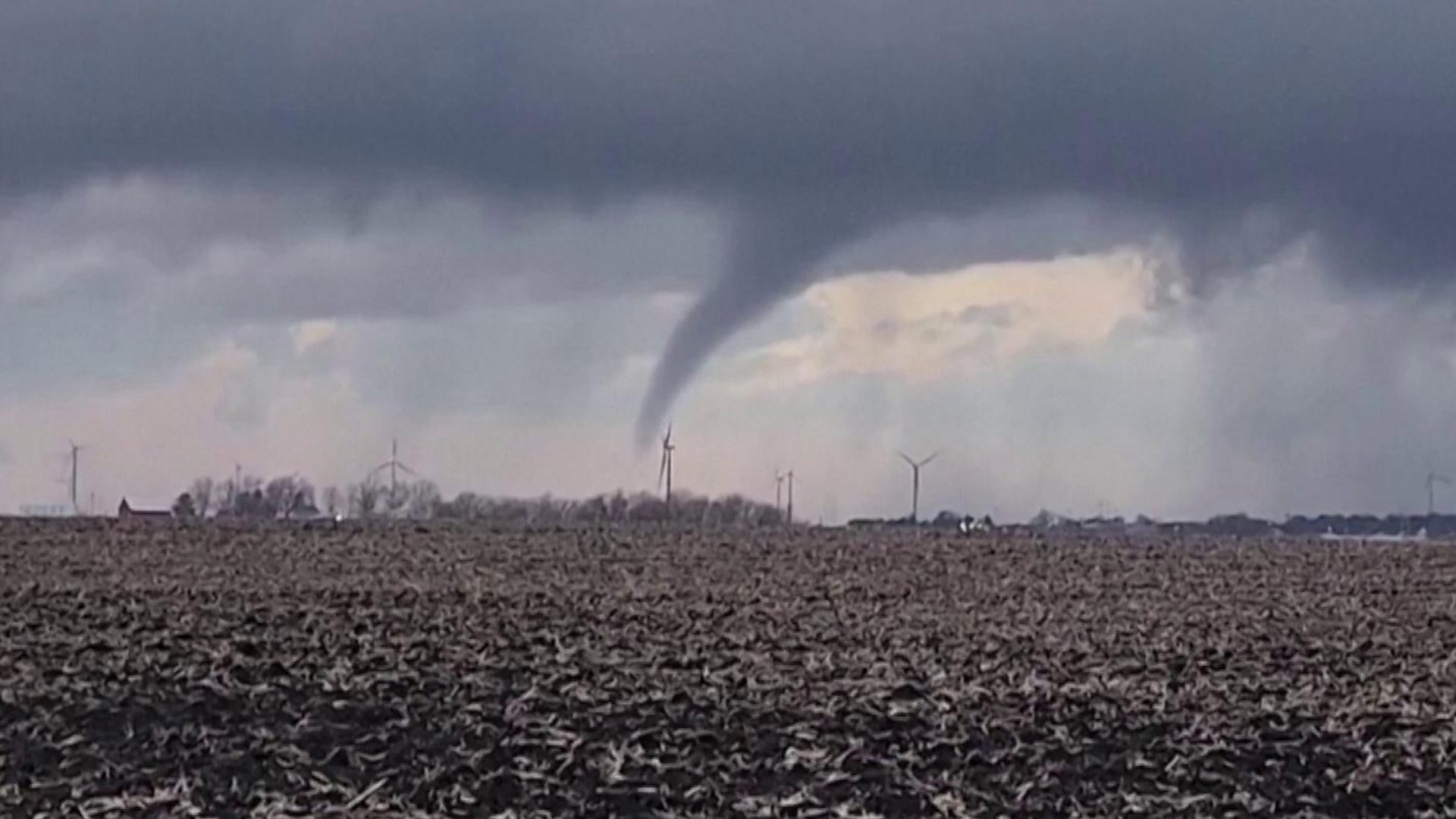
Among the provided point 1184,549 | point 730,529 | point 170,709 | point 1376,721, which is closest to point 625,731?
point 170,709

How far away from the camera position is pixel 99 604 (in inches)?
1226

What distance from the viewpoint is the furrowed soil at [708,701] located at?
20156 mm

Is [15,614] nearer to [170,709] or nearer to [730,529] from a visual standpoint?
[170,709]

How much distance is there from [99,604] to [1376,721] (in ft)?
55.9

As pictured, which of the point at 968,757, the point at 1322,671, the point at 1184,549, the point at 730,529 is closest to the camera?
the point at 968,757

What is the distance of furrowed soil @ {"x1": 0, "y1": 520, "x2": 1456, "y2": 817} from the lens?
66.1 feet

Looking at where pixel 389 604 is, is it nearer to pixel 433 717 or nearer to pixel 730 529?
pixel 433 717

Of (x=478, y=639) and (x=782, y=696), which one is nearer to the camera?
(x=782, y=696)

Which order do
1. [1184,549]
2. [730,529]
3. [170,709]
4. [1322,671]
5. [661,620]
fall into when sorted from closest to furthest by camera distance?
[170,709] → [1322,671] → [661,620] → [1184,549] → [730,529]

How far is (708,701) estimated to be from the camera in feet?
74.0

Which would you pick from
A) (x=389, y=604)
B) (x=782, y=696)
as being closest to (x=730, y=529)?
(x=389, y=604)

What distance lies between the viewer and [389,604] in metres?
31.4

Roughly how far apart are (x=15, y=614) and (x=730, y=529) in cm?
2629

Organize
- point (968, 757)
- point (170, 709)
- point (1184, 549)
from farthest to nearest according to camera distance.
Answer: point (1184, 549), point (170, 709), point (968, 757)
